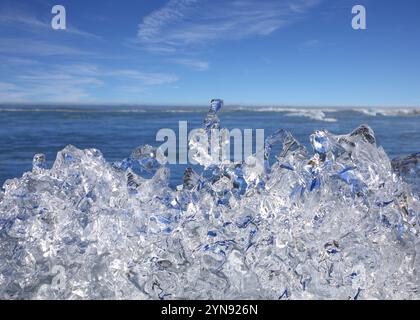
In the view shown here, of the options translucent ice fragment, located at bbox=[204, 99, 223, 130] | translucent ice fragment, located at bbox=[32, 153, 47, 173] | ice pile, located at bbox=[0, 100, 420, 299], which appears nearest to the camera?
ice pile, located at bbox=[0, 100, 420, 299]

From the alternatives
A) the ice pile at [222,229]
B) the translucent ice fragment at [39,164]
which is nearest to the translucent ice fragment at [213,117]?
the ice pile at [222,229]

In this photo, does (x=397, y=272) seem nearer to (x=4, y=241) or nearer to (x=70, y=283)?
(x=70, y=283)

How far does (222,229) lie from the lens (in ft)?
6.91

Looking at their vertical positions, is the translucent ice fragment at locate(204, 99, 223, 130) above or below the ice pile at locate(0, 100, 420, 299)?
above

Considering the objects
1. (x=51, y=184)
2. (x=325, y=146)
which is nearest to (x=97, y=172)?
(x=51, y=184)

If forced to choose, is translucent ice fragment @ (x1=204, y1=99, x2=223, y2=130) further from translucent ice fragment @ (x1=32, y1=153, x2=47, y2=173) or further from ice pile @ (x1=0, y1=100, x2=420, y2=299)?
translucent ice fragment @ (x1=32, y1=153, x2=47, y2=173)

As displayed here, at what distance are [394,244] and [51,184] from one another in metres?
1.56

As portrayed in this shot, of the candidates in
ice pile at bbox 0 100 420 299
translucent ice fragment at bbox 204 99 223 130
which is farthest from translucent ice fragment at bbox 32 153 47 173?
translucent ice fragment at bbox 204 99 223 130

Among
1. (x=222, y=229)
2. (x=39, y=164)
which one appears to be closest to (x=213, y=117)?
(x=222, y=229)

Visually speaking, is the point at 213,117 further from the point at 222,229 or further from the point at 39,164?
the point at 39,164

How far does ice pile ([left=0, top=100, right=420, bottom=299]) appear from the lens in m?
1.84

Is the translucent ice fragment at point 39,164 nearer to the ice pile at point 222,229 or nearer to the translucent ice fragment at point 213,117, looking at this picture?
the ice pile at point 222,229

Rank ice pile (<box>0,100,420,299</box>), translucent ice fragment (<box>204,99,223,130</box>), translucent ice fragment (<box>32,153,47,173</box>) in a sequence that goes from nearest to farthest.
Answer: ice pile (<box>0,100,420,299</box>) → translucent ice fragment (<box>32,153,47,173</box>) → translucent ice fragment (<box>204,99,223,130</box>)
